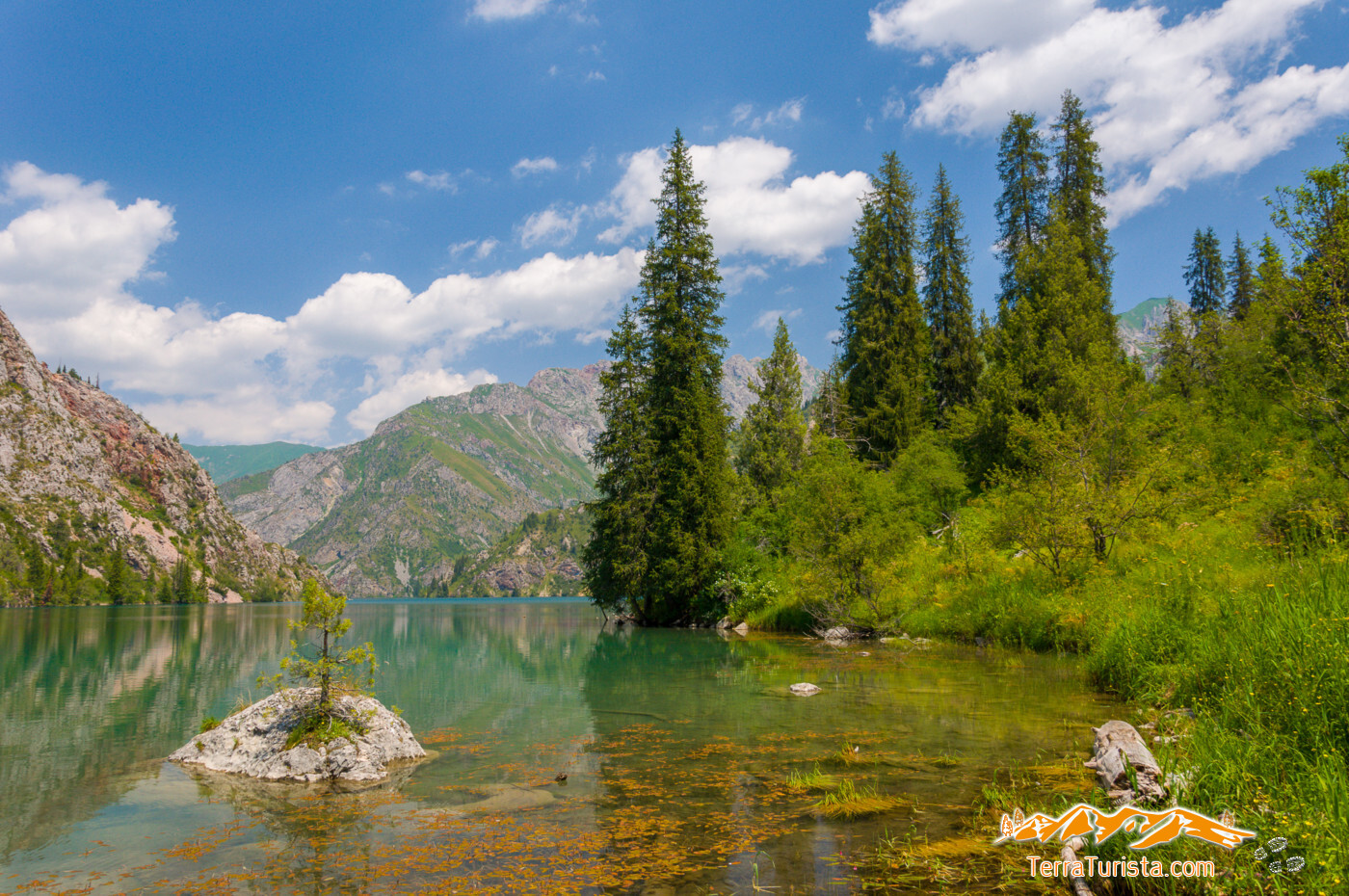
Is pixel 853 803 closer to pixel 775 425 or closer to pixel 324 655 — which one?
pixel 324 655

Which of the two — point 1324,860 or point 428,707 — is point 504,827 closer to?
point 1324,860

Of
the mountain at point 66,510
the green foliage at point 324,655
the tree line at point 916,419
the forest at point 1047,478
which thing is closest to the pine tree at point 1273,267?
the forest at point 1047,478

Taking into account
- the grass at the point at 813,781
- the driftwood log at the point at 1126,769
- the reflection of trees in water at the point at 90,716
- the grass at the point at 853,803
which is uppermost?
the driftwood log at the point at 1126,769

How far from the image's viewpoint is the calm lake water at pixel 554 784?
262 inches

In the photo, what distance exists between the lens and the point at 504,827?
784 cm

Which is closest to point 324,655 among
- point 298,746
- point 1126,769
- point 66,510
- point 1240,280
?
point 298,746

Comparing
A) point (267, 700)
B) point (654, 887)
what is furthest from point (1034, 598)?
point (267, 700)

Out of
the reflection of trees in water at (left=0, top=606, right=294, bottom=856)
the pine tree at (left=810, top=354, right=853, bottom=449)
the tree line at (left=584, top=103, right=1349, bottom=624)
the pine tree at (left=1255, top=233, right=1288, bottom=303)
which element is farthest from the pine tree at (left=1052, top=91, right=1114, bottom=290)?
the reflection of trees in water at (left=0, top=606, right=294, bottom=856)

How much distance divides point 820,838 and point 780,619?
29834 millimetres

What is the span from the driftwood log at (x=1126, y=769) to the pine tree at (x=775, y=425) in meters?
40.9

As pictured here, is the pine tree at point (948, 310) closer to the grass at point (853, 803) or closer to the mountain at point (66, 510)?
the grass at point (853, 803)

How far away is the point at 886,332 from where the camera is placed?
48.7 metres

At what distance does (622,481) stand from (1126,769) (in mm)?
38284

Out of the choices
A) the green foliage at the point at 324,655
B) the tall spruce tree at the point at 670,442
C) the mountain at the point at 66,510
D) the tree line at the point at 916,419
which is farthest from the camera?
the mountain at the point at 66,510
